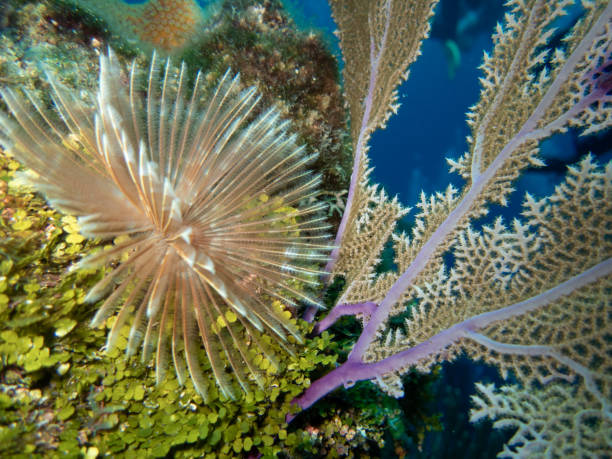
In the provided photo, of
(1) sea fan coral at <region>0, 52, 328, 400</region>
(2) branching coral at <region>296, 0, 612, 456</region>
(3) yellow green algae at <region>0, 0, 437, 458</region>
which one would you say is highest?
(2) branching coral at <region>296, 0, 612, 456</region>

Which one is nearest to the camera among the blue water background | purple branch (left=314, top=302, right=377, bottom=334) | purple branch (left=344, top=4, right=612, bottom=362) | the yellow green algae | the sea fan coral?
the yellow green algae

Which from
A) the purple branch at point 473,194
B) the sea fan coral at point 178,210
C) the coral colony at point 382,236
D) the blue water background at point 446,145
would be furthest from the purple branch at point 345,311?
the blue water background at point 446,145

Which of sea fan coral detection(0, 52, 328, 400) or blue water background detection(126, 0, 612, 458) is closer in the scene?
sea fan coral detection(0, 52, 328, 400)

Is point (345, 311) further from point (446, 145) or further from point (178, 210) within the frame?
point (446, 145)

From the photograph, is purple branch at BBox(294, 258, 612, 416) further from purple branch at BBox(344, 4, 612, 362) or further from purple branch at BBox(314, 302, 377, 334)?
purple branch at BBox(314, 302, 377, 334)

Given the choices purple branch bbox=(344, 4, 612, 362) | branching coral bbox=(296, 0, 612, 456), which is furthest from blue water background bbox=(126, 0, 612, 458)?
purple branch bbox=(344, 4, 612, 362)

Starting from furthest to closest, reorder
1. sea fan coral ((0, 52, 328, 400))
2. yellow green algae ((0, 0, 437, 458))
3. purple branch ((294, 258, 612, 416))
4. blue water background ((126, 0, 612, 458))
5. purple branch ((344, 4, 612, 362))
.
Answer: blue water background ((126, 0, 612, 458)) < purple branch ((344, 4, 612, 362)) < purple branch ((294, 258, 612, 416)) < sea fan coral ((0, 52, 328, 400)) < yellow green algae ((0, 0, 437, 458))

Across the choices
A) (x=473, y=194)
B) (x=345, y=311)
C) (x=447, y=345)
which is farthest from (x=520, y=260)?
(x=345, y=311)

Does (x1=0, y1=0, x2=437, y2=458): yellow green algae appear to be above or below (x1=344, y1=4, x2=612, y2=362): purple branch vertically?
below
